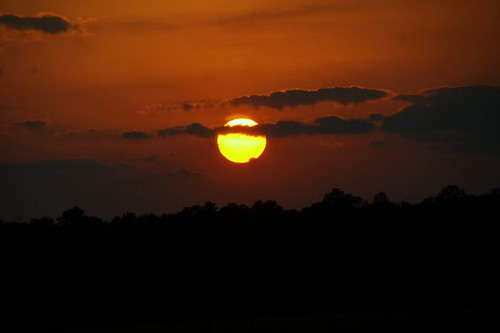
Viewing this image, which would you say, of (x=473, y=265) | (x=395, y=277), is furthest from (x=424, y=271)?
(x=473, y=265)

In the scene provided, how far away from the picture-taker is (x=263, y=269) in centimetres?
3875

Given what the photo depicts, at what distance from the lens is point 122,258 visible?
4094cm

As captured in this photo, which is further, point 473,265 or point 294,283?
point 473,265

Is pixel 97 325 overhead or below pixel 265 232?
below

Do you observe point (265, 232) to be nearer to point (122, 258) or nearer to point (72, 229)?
point (122, 258)

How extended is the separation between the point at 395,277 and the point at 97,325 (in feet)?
31.5

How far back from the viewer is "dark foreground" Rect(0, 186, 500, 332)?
25.9 m

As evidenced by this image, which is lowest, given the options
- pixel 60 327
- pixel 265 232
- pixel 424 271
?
pixel 60 327

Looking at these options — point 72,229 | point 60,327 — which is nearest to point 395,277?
point 60,327

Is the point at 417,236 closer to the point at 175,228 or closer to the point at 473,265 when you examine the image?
the point at 473,265

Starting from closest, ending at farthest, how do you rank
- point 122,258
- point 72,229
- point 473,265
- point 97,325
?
1. point 97,325
2. point 473,265
3. point 122,258
4. point 72,229

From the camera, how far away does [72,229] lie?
4966 cm

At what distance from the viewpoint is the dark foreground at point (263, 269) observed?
85.0ft

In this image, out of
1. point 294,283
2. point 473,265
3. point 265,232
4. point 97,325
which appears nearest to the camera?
point 97,325
